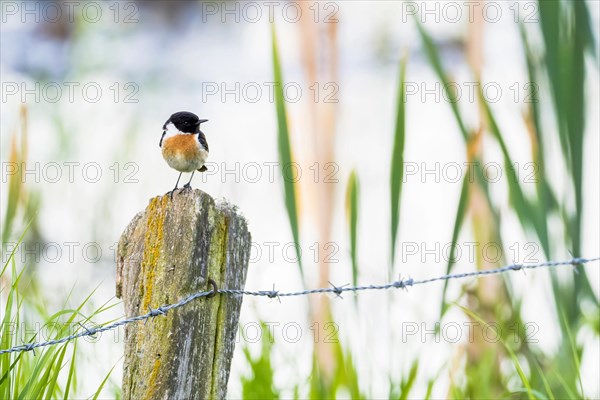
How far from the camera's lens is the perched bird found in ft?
7.16

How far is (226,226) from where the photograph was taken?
5.91 feet

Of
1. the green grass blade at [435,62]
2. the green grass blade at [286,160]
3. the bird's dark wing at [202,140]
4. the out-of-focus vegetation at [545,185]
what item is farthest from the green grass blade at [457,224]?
the bird's dark wing at [202,140]

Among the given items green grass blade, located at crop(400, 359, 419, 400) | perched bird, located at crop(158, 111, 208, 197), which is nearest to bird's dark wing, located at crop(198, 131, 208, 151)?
perched bird, located at crop(158, 111, 208, 197)

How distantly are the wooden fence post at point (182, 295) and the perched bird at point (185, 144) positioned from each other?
0.39 metres

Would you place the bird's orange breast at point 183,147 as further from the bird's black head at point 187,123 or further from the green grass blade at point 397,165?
the green grass blade at point 397,165

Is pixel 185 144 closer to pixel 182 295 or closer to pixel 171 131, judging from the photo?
pixel 171 131

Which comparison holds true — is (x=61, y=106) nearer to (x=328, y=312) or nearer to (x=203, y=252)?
(x=328, y=312)

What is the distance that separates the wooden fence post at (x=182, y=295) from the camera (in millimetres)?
1728

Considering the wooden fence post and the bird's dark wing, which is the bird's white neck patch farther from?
the wooden fence post

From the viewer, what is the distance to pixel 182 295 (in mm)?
1736

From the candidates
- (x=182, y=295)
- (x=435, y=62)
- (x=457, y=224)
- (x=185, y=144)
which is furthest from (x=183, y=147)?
(x=435, y=62)

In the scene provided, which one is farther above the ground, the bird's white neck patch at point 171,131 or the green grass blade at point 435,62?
the green grass blade at point 435,62

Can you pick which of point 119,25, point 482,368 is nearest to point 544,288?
point 482,368

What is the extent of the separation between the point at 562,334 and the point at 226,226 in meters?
1.31
